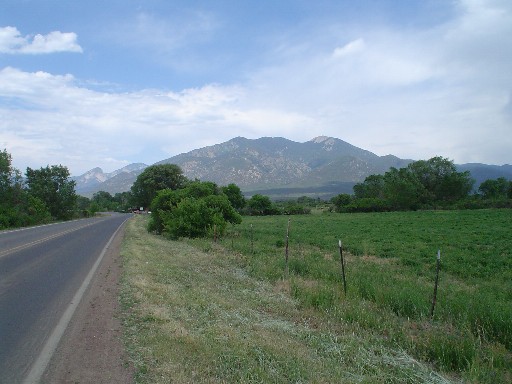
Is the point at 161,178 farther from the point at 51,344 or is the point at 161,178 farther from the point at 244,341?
the point at 244,341

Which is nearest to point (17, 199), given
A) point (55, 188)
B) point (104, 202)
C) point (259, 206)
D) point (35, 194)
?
point (35, 194)

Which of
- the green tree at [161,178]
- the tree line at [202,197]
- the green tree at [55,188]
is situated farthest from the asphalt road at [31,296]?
the green tree at [161,178]

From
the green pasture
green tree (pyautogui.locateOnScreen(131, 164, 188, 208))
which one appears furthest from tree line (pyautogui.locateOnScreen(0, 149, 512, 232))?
the green pasture

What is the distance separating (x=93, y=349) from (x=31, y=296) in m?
4.19

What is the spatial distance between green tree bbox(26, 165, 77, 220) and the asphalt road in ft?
145

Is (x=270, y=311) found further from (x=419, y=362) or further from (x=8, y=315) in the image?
(x=8, y=315)

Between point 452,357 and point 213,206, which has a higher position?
point 213,206

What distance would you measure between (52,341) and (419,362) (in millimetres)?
5579

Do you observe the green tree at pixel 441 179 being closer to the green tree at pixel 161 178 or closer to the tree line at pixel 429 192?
the tree line at pixel 429 192

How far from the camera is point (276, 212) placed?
273 feet

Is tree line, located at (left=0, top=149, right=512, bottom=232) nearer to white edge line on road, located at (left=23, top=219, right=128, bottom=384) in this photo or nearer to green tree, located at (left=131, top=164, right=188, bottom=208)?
green tree, located at (left=131, top=164, right=188, bottom=208)

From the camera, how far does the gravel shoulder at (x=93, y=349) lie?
16.8ft

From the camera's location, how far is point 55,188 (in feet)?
196

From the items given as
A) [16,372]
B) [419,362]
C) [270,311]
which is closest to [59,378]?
[16,372]
